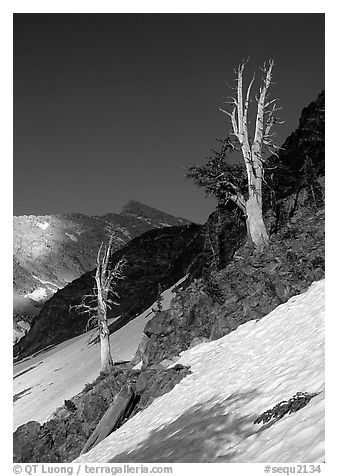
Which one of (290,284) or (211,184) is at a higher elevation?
(211,184)

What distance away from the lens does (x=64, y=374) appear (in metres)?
37.9

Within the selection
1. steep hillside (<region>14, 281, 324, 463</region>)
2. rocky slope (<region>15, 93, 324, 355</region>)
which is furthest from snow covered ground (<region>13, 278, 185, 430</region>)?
steep hillside (<region>14, 281, 324, 463</region>)

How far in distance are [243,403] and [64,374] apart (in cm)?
3100

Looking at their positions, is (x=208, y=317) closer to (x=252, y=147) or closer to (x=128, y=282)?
(x=252, y=147)

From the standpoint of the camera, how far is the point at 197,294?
19.8m

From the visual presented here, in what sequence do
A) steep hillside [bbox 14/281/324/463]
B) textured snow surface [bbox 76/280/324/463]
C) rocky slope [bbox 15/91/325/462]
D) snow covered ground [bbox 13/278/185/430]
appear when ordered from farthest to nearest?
1. snow covered ground [bbox 13/278/185/430]
2. rocky slope [bbox 15/91/325/462]
3. steep hillside [bbox 14/281/324/463]
4. textured snow surface [bbox 76/280/324/463]

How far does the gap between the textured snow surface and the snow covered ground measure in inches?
634

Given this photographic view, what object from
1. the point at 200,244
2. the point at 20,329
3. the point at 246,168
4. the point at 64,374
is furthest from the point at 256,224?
the point at 20,329

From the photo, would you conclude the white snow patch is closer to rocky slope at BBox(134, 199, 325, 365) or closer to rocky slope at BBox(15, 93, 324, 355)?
rocky slope at BBox(15, 93, 324, 355)

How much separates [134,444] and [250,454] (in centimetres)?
557

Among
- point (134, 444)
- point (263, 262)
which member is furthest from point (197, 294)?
point (134, 444)

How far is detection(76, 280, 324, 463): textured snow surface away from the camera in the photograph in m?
7.06
